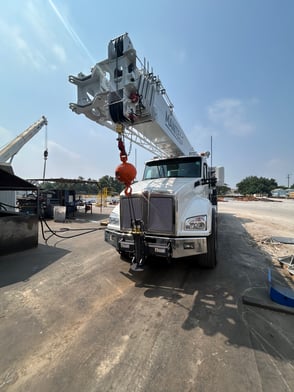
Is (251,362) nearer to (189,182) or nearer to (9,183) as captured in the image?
(189,182)

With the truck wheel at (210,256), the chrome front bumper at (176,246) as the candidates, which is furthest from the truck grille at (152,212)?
the truck wheel at (210,256)

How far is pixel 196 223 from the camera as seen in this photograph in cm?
308

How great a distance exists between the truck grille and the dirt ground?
3.20 ft

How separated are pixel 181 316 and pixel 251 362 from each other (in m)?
0.83

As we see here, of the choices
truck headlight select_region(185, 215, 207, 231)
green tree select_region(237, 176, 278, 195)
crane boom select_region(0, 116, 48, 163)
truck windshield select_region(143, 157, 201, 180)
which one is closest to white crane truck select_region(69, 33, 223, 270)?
truck headlight select_region(185, 215, 207, 231)

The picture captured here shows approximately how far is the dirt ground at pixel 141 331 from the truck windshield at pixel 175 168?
2042 mm

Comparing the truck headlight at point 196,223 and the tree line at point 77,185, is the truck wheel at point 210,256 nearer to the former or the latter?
the truck headlight at point 196,223

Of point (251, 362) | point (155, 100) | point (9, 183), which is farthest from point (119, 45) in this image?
point (9, 183)

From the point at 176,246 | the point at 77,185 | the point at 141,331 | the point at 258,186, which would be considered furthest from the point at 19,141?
the point at 258,186

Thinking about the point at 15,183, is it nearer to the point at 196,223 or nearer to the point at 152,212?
the point at 152,212

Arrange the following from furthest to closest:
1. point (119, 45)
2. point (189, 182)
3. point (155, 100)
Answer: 1. point (155, 100)
2. point (189, 182)
3. point (119, 45)

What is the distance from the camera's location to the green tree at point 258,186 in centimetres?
6762

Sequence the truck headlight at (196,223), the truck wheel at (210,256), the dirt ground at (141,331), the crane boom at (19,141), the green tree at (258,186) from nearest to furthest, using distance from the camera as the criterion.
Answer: the dirt ground at (141,331) < the truck headlight at (196,223) < the truck wheel at (210,256) < the crane boom at (19,141) < the green tree at (258,186)

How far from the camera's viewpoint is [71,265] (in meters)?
4.11
